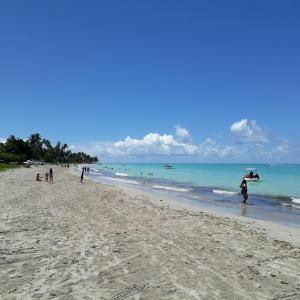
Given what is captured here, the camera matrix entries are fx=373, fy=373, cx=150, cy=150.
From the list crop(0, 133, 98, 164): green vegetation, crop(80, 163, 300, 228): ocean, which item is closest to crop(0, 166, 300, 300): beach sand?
crop(80, 163, 300, 228): ocean

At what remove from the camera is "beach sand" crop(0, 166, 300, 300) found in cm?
679

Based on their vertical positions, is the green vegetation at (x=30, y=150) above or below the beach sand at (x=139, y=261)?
above

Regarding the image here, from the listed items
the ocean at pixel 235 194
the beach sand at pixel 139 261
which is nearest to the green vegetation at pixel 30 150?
the ocean at pixel 235 194

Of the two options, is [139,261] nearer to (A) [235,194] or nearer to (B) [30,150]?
(A) [235,194]

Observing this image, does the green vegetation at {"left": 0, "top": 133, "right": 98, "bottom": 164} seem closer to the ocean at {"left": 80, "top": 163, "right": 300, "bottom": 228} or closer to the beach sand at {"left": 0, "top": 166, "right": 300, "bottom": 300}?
the ocean at {"left": 80, "top": 163, "right": 300, "bottom": 228}

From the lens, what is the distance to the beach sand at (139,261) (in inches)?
267

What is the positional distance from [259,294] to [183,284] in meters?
1.41

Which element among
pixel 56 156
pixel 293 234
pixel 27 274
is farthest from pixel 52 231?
pixel 56 156

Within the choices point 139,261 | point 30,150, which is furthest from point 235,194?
point 30,150

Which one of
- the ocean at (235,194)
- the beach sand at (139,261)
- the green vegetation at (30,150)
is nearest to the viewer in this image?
the beach sand at (139,261)

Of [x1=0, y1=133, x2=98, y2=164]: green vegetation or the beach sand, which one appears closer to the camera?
the beach sand

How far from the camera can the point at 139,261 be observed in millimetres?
8797

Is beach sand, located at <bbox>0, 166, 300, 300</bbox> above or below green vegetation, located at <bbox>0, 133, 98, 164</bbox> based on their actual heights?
below

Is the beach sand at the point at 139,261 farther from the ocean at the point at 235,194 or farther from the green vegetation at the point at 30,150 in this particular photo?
the green vegetation at the point at 30,150
